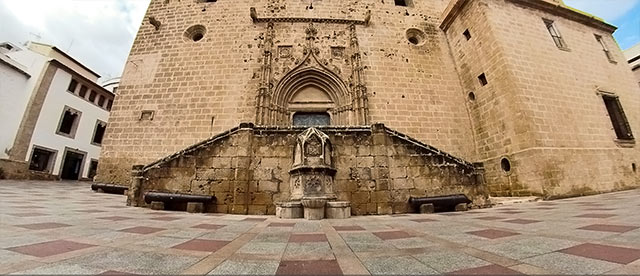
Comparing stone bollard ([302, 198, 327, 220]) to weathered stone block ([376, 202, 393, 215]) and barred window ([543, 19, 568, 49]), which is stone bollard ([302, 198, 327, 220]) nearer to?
weathered stone block ([376, 202, 393, 215])

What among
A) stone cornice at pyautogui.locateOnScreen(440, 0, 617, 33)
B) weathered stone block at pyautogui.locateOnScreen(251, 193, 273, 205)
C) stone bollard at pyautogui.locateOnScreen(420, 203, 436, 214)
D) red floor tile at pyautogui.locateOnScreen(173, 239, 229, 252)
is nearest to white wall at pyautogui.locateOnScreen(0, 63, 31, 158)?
weathered stone block at pyautogui.locateOnScreen(251, 193, 273, 205)

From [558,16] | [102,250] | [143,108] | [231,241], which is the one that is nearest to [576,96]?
[558,16]

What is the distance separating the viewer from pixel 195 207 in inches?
201

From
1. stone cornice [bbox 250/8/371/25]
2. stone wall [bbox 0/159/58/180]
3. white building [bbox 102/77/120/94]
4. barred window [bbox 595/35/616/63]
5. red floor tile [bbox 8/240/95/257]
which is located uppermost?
white building [bbox 102/77/120/94]

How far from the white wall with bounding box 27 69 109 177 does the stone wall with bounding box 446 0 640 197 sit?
25.0 m

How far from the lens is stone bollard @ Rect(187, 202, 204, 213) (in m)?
5.07

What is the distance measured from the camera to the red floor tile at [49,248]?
5.81ft

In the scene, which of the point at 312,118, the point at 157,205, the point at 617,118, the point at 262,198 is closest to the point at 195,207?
the point at 157,205

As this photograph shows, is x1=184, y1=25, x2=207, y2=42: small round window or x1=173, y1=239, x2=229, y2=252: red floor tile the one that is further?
x1=184, y1=25, x2=207, y2=42: small round window

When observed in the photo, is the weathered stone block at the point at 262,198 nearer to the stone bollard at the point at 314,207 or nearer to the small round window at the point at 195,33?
the stone bollard at the point at 314,207

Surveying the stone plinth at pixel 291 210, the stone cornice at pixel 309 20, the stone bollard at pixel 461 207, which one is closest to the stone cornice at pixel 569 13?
the stone cornice at pixel 309 20

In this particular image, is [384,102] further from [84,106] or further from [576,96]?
[84,106]

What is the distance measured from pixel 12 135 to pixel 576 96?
Answer: 93.8 ft

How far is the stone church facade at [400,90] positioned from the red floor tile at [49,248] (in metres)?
3.73
